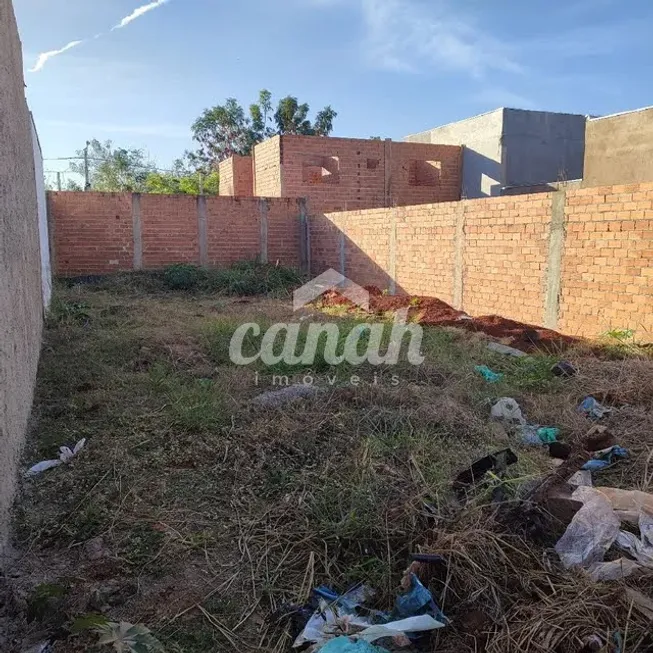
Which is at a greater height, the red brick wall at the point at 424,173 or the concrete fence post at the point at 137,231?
the red brick wall at the point at 424,173

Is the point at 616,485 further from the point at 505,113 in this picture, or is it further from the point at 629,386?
the point at 505,113

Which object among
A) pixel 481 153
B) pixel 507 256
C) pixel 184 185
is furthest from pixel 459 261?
pixel 184 185

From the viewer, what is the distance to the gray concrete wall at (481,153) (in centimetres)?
1562

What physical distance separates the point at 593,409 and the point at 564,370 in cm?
100

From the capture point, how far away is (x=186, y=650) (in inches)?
73.3

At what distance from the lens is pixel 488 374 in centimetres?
501

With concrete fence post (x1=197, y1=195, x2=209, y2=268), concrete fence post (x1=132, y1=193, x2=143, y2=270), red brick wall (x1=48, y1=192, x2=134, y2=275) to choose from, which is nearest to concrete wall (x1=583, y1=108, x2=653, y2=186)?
concrete fence post (x1=197, y1=195, x2=209, y2=268)

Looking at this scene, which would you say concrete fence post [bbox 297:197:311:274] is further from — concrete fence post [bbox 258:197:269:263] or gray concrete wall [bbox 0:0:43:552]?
gray concrete wall [bbox 0:0:43:552]

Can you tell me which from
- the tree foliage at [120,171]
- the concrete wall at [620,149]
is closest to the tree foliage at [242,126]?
the tree foliage at [120,171]

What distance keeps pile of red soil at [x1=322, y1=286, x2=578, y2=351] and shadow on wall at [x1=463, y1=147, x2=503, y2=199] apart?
747cm

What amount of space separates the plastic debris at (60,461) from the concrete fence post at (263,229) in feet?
34.5

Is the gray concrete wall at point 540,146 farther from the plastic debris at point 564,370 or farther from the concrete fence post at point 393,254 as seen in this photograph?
the plastic debris at point 564,370

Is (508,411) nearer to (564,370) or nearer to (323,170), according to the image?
(564,370)

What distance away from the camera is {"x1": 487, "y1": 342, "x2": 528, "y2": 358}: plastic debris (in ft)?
19.2
